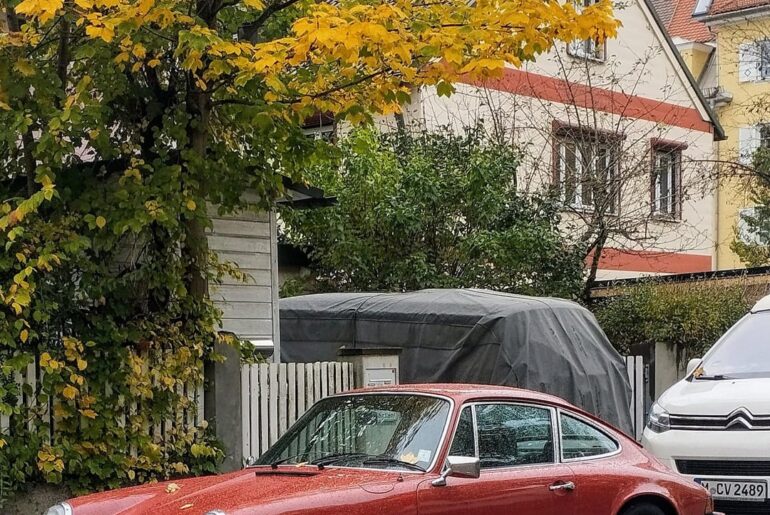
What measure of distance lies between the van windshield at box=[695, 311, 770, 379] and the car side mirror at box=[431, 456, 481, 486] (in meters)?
3.72

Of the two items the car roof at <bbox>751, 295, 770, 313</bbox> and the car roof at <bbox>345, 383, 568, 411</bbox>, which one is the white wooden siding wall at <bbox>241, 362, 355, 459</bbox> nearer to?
the car roof at <bbox>345, 383, 568, 411</bbox>

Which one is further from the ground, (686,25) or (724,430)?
(686,25)

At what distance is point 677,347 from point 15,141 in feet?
32.3

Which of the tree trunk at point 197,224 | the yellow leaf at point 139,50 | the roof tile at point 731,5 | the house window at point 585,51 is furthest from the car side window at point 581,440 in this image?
the roof tile at point 731,5

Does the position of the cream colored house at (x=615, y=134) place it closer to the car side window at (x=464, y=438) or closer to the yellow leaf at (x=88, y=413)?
the yellow leaf at (x=88, y=413)

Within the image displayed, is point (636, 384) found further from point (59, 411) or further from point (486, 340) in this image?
point (59, 411)

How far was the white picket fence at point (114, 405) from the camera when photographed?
Result: 8.47m

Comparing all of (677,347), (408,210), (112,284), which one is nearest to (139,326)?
(112,284)

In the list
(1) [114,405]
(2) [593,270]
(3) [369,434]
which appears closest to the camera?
(3) [369,434]

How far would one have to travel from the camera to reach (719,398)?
8.55m

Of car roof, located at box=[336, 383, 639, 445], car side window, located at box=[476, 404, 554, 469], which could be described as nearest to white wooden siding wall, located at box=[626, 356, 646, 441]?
car roof, located at box=[336, 383, 639, 445]

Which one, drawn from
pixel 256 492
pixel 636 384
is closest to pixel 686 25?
pixel 636 384

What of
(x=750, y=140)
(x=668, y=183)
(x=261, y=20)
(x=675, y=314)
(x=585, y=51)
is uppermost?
(x=585, y=51)

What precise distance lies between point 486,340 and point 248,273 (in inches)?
109
